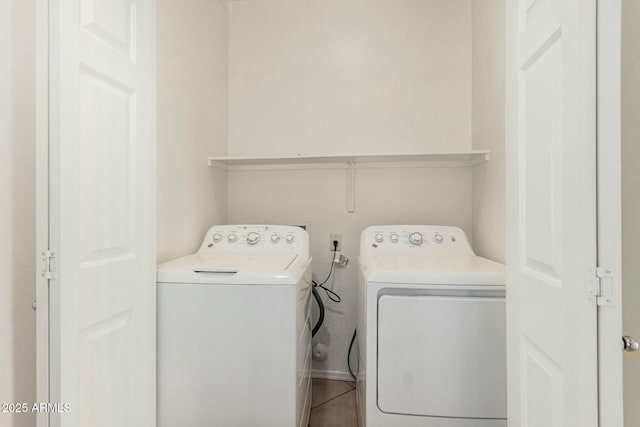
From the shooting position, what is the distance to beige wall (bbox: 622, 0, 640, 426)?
0.82 meters

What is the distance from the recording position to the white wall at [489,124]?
162 centimetres

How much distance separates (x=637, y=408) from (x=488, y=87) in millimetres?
1592

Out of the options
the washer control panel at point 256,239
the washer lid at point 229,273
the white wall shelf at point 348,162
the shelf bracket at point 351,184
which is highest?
the white wall shelf at point 348,162

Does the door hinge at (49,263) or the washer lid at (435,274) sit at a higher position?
the door hinge at (49,263)

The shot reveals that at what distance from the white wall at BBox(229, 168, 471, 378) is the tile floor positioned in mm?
96

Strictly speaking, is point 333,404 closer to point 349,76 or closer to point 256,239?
point 256,239

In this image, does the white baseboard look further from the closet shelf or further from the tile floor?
the closet shelf

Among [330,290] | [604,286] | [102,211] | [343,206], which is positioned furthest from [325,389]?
[604,286]

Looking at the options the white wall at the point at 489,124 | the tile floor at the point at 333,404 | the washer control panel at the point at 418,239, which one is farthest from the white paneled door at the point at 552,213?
the tile floor at the point at 333,404

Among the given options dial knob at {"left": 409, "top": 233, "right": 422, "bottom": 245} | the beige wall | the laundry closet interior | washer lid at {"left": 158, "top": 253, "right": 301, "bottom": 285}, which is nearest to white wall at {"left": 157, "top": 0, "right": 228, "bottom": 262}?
the laundry closet interior

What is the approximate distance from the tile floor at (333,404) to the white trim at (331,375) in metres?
0.02

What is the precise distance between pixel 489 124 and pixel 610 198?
4.50 feet

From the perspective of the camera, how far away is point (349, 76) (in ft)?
7.35

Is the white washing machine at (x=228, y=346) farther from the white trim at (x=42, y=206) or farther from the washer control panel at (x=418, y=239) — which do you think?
the washer control panel at (x=418, y=239)
